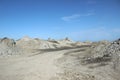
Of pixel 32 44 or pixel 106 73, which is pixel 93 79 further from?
pixel 32 44

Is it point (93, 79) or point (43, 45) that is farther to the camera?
point (43, 45)

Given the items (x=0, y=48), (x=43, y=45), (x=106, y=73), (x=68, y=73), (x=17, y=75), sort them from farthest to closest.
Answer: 1. (x=43, y=45)
2. (x=0, y=48)
3. (x=17, y=75)
4. (x=68, y=73)
5. (x=106, y=73)

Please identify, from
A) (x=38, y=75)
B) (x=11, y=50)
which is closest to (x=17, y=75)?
(x=38, y=75)

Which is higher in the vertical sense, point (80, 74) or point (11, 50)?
point (11, 50)

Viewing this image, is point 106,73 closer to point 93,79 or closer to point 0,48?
point 93,79

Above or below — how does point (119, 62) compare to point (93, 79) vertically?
above

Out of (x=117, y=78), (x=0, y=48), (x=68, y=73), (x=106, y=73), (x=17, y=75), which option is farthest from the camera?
(x=0, y=48)

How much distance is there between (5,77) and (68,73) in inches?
243

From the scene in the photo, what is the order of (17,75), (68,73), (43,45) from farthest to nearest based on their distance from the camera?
1. (43,45)
2. (17,75)
3. (68,73)

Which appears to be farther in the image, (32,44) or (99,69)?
(32,44)

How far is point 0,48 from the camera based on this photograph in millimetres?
34500

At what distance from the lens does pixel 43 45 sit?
176ft

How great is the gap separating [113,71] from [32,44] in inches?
1648

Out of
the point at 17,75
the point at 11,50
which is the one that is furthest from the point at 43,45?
the point at 17,75
